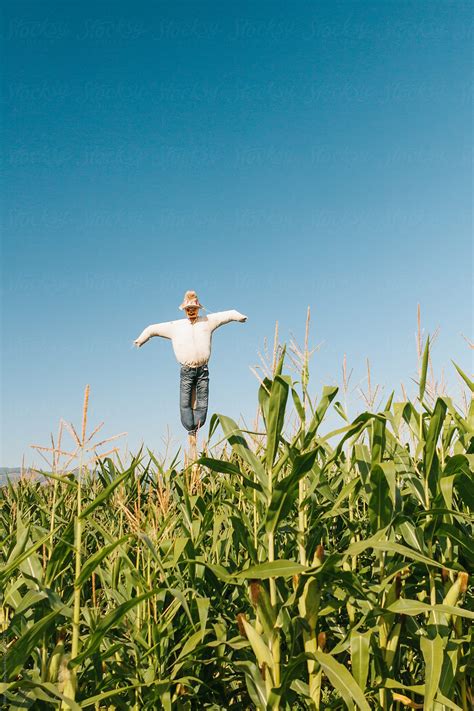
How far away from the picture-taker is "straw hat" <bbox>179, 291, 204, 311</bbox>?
8.55 meters

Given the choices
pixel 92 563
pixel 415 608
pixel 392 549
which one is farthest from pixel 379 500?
pixel 92 563

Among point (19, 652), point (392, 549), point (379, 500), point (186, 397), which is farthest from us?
point (186, 397)

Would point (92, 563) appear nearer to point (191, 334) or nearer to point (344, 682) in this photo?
point (344, 682)

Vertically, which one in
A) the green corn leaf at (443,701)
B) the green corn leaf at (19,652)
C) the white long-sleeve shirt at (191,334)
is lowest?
the green corn leaf at (443,701)

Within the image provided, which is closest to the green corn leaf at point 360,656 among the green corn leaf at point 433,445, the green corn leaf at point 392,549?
the green corn leaf at point 392,549

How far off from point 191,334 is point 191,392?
3.09 ft

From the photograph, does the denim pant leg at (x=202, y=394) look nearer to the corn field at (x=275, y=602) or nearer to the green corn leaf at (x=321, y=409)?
the corn field at (x=275, y=602)

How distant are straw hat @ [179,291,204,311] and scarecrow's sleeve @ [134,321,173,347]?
391mm

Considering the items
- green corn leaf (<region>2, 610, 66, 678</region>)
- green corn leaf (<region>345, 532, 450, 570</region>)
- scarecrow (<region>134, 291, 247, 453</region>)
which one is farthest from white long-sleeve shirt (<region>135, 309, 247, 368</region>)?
green corn leaf (<region>2, 610, 66, 678</region>)

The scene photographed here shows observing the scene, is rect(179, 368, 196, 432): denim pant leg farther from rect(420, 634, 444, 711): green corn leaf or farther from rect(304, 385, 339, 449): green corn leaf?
rect(420, 634, 444, 711): green corn leaf

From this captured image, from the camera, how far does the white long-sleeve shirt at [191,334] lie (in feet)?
27.8

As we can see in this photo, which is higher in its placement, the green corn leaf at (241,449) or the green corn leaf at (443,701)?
the green corn leaf at (241,449)

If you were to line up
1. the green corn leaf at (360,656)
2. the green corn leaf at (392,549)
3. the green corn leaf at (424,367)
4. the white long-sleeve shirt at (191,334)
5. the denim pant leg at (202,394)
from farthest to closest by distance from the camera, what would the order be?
1. the denim pant leg at (202,394)
2. the white long-sleeve shirt at (191,334)
3. the green corn leaf at (424,367)
4. the green corn leaf at (360,656)
5. the green corn leaf at (392,549)

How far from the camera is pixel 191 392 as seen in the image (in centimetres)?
864
